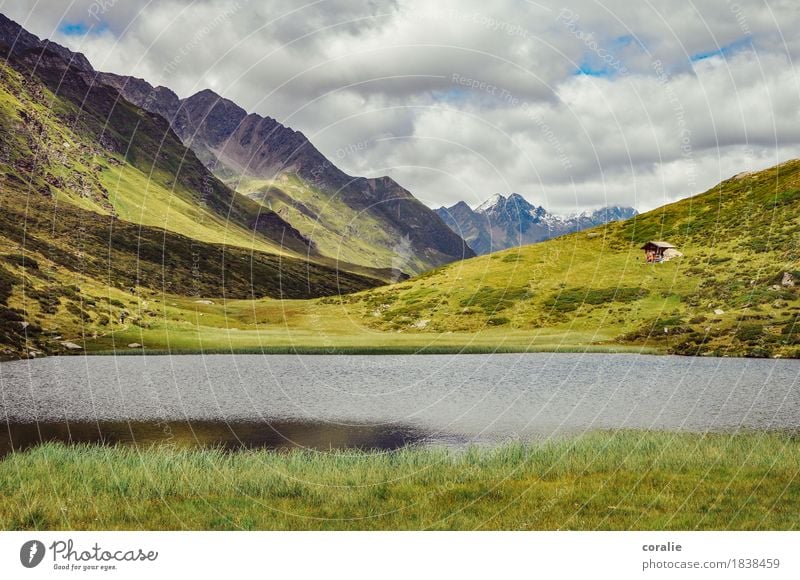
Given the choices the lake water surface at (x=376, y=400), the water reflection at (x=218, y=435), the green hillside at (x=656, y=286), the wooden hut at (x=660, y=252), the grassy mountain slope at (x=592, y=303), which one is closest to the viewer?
the water reflection at (x=218, y=435)

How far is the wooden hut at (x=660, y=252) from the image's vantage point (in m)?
132

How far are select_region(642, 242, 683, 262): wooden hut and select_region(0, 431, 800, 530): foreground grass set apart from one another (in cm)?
11404

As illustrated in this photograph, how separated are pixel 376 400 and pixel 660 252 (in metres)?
105

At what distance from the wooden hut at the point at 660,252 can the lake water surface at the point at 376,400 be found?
207 ft

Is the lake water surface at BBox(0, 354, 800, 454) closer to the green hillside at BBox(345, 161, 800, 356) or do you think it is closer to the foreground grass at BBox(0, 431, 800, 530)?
the foreground grass at BBox(0, 431, 800, 530)

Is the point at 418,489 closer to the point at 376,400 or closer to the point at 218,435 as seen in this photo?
the point at 218,435

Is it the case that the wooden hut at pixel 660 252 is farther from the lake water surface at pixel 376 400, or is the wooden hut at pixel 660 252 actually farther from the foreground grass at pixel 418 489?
the foreground grass at pixel 418 489

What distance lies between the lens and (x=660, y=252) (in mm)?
133000

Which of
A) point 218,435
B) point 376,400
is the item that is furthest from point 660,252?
point 218,435

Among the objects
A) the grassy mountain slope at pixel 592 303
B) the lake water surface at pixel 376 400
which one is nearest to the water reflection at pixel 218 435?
the lake water surface at pixel 376 400

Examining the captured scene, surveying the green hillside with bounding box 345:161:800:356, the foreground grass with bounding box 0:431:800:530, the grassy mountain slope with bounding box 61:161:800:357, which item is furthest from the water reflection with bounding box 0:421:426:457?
the green hillside with bounding box 345:161:800:356

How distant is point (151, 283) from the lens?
18938 cm
